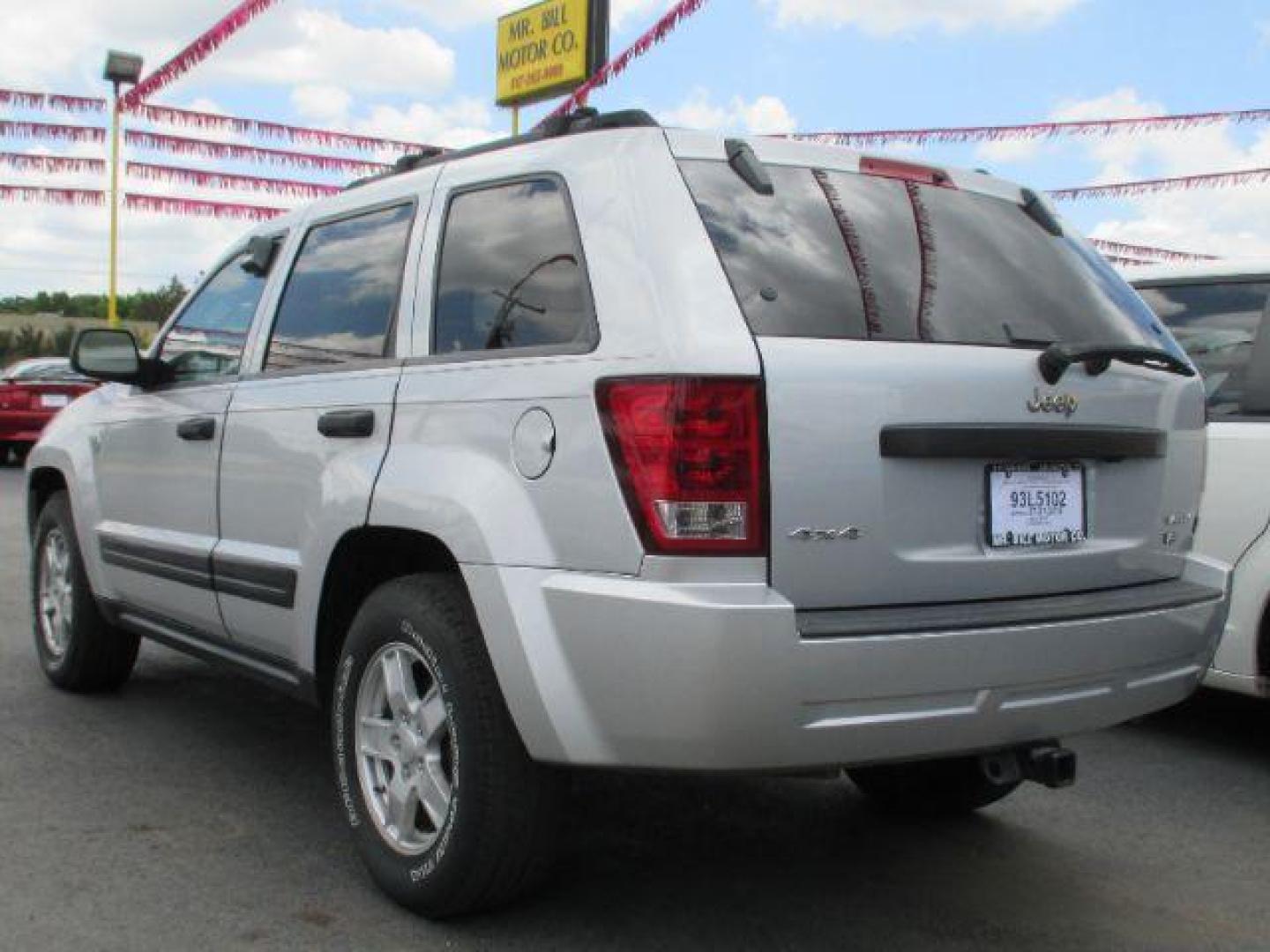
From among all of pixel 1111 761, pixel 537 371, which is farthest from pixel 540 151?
pixel 1111 761

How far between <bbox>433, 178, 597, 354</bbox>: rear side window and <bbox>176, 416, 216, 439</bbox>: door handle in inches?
46.0

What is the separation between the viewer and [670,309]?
9.25 ft

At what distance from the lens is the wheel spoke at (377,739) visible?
3432 millimetres

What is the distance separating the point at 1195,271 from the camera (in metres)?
5.32

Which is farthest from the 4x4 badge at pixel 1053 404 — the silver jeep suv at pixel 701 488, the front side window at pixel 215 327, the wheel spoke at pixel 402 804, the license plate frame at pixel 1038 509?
the front side window at pixel 215 327

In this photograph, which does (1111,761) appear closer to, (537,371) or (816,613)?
(816,613)

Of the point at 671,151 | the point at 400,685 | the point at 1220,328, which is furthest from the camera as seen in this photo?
the point at 1220,328

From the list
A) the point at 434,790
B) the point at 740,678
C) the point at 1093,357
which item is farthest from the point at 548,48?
the point at 740,678

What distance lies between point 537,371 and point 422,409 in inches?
17.5

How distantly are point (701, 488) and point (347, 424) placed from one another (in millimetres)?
1240

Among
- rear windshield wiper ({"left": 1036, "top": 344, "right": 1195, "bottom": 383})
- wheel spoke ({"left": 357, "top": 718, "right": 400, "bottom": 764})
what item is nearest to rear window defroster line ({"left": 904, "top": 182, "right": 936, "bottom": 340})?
rear windshield wiper ({"left": 1036, "top": 344, "right": 1195, "bottom": 383})

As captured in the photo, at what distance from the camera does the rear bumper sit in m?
2.67

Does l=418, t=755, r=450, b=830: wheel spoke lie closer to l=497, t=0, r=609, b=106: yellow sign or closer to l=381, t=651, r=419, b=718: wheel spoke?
l=381, t=651, r=419, b=718: wheel spoke

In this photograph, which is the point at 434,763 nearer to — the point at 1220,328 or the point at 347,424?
the point at 347,424
